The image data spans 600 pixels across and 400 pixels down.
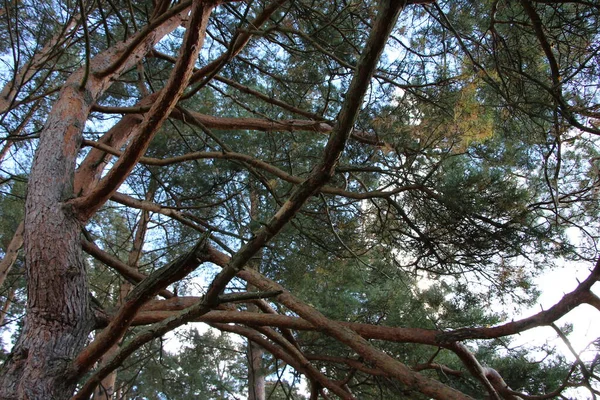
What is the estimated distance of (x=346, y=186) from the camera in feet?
8.95

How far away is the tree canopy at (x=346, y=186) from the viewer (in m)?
1.82

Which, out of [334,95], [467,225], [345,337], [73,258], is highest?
[334,95]

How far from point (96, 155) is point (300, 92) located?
6.52 ft

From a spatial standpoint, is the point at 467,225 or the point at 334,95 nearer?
the point at 467,225

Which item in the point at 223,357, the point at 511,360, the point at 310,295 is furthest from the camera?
the point at 223,357

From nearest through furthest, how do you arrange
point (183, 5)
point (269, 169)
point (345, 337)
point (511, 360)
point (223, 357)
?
point (345, 337), point (183, 5), point (269, 169), point (511, 360), point (223, 357)

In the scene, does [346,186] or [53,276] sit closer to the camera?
[53,276]

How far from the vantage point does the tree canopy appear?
1.82 m

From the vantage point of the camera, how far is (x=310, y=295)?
5.38 metres

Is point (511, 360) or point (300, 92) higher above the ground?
point (300, 92)

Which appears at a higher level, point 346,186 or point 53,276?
point 346,186

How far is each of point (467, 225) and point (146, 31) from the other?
2.35 meters

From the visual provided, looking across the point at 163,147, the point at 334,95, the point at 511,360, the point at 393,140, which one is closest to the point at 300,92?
the point at 334,95

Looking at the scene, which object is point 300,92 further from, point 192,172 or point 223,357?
point 223,357
